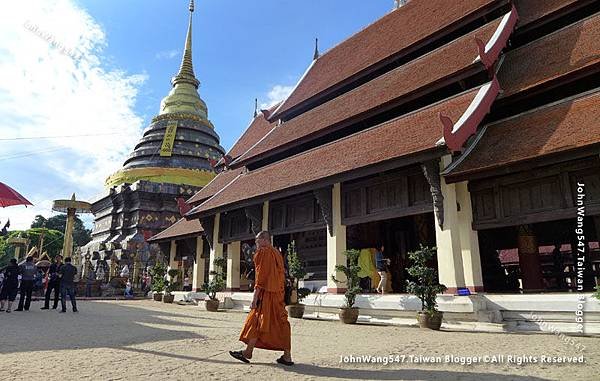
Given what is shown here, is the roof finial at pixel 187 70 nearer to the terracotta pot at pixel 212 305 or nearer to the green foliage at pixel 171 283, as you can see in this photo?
the green foliage at pixel 171 283

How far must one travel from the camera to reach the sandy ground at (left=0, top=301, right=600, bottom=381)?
3826 millimetres

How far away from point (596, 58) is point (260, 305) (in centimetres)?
728

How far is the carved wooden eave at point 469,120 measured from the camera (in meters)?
7.21

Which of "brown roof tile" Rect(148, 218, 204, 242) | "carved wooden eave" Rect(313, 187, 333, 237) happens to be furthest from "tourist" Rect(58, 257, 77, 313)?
"carved wooden eave" Rect(313, 187, 333, 237)

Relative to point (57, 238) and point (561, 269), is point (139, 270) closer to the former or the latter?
point (561, 269)

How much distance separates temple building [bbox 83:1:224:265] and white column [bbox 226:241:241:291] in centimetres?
1029

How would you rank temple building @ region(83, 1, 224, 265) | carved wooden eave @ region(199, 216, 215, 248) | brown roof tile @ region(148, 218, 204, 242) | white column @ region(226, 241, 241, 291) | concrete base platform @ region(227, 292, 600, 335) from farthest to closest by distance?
temple building @ region(83, 1, 224, 265) → brown roof tile @ region(148, 218, 204, 242) → carved wooden eave @ region(199, 216, 215, 248) → white column @ region(226, 241, 241, 291) → concrete base platform @ region(227, 292, 600, 335)

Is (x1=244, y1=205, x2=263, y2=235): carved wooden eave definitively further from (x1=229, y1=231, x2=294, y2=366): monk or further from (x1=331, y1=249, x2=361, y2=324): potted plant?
(x1=229, y1=231, x2=294, y2=366): monk

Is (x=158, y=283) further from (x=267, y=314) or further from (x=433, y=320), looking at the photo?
(x=267, y=314)

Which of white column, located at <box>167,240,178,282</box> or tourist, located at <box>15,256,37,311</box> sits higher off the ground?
white column, located at <box>167,240,178,282</box>

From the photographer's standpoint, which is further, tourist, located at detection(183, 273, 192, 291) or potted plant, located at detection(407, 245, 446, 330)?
tourist, located at detection(183, 273, 192, 291)

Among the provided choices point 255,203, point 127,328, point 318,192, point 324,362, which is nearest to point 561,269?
point 318,192

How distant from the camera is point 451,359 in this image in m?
4.53

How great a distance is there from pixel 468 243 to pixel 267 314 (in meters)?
4.96
